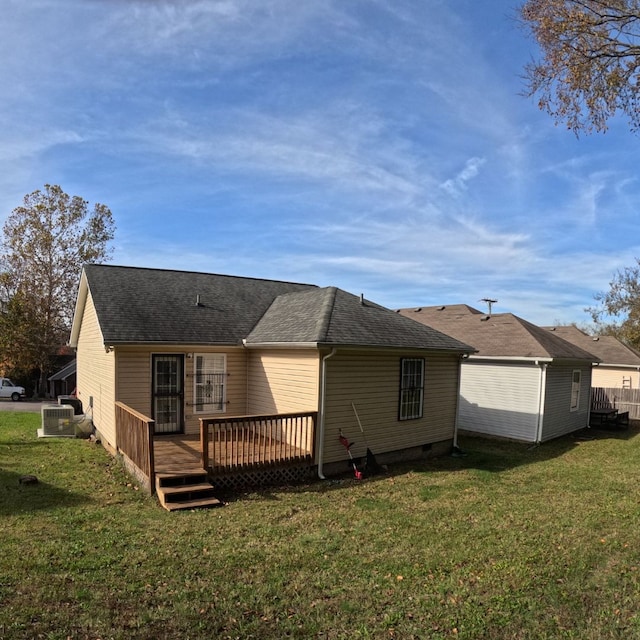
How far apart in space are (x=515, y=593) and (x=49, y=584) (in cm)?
474

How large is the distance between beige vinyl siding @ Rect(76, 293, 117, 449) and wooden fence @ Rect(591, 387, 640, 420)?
66.4 feet

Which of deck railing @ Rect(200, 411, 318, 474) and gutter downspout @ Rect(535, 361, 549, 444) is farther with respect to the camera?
gutter downspout @ Rect(535, 361, 549, 444)

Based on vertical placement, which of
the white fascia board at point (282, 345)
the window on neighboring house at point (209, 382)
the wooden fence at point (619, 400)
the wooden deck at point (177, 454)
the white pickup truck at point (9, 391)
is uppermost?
the white fascia board at point (282, 345)

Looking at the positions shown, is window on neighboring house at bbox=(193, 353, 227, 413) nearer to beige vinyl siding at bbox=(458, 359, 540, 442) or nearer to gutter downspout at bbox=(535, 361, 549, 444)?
beige vinyl siding at bbox=(458, 359, 540, 442)

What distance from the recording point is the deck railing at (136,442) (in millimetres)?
7875

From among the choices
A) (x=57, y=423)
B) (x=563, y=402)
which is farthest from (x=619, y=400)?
(x=57, y=423)

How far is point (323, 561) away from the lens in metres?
5.56

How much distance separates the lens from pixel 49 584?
4.68 m

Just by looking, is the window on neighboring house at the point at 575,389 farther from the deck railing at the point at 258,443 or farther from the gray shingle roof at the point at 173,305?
the deck railing at the point at 258,443

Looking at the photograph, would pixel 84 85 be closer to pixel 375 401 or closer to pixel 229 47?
pixel 229 47

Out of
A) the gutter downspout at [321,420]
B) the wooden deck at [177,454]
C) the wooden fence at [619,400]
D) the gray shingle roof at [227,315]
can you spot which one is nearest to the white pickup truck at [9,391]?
the gray shingle roof at [227,315]

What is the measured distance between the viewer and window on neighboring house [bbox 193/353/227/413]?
1181 centimetres

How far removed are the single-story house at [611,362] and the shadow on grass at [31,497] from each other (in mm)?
22292

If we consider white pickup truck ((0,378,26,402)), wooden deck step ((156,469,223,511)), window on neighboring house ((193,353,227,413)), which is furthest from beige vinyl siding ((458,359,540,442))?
white pickup truck ((0,378,26,402))
